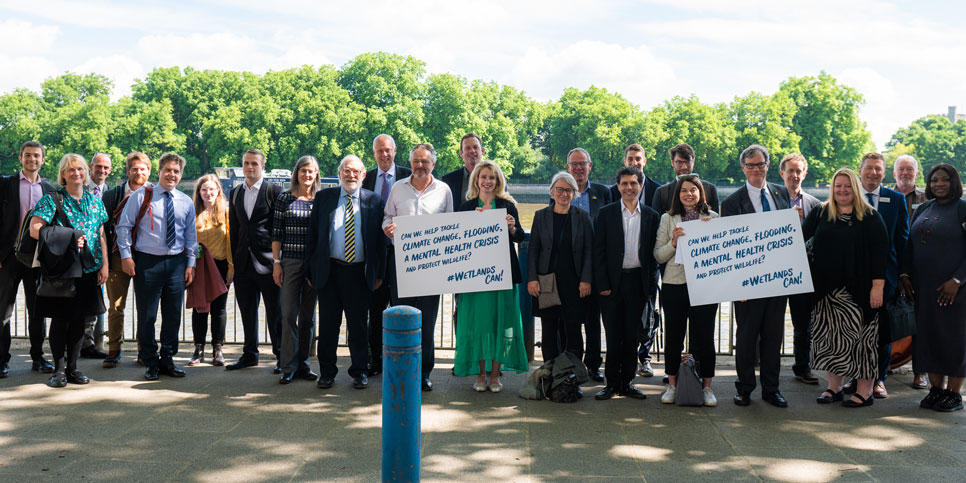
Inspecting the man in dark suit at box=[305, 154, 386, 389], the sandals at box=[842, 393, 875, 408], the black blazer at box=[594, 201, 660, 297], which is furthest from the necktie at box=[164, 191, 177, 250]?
the sandals at box=[842, 393, 875, 408]

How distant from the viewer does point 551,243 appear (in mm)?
6820

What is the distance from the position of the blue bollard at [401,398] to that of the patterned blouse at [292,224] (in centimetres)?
333

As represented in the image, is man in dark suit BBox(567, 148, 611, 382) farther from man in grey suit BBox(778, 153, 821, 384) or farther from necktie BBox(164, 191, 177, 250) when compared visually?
necktie BBox(164, 191, 177, 250)

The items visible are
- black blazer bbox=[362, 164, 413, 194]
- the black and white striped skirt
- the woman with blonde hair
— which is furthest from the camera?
black blazer bbox=[362, 164, 413, 194]

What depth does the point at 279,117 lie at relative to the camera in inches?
2771

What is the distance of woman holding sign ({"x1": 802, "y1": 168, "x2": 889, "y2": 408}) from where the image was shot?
6457mm

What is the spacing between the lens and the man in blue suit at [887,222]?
6.88 meters

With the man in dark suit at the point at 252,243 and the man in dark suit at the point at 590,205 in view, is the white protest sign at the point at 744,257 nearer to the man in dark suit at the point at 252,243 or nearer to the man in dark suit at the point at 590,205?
the man in dark suit at the point at 590,205

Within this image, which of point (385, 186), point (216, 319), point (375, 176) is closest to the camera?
point (216, 319)

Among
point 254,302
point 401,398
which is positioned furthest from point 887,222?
point 254,302

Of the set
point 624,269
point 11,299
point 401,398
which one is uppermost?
Answer: point 624,269

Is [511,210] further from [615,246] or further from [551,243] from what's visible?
[615,246]

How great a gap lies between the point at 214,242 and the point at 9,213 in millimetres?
1875

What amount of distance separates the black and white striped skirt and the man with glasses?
11.1 ft
